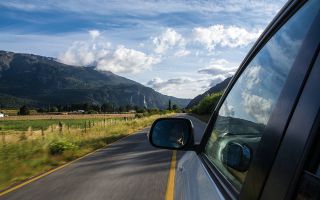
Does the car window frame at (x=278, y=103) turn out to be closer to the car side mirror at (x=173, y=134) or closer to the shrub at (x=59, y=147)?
the car side mirror at (x=173, y=134)

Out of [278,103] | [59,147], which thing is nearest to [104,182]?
[278,103]

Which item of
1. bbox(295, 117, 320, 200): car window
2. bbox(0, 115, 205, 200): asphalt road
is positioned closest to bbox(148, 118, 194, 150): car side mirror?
bbox(295, 117, 320, 200): car window

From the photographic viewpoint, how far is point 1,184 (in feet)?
39.6

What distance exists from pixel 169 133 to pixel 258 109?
148 centimetres

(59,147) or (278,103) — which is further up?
(278,103)

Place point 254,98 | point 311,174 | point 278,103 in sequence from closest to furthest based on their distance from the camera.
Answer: point 311,174, point 278,103, point 254,98

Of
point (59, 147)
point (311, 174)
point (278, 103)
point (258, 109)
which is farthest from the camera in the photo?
point (59, 147)

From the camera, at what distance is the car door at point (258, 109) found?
1.63 m

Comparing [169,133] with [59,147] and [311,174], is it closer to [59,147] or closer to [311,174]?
[311,174]

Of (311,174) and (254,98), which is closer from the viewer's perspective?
(311,174)

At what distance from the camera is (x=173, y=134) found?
360 cm

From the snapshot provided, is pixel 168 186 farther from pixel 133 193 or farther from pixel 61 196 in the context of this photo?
pixel 61 196

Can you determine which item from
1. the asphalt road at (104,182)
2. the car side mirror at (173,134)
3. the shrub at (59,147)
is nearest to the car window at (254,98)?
the car side mirror at (173,134)

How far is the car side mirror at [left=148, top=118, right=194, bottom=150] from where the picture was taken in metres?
3.42
